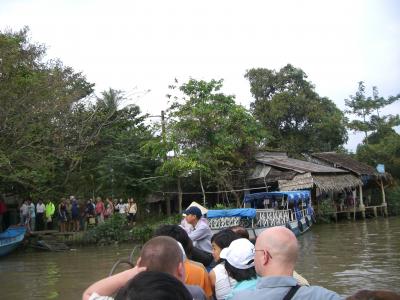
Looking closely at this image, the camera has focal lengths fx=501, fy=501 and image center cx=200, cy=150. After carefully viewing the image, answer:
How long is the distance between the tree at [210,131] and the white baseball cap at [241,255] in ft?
62.5

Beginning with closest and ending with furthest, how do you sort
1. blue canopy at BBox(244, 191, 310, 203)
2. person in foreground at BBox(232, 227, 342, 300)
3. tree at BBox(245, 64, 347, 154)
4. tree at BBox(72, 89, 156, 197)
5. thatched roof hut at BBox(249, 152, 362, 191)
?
person in foreground at BBox(232, 227, 342, 300) < blue canopy at BBox(244, 191, 310, 203) < tree at BBox(72, 89, 156, 197) < thatched roof hut at BBox(249, 152, 362, 191) < tree at BBox(245, 64, 347, 154)

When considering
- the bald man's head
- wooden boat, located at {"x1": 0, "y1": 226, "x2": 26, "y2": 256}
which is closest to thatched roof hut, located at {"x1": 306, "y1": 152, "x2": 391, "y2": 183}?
wooden boat, located at {"x1": 0, "y1": 226, "x2": 26, "y2": 256}

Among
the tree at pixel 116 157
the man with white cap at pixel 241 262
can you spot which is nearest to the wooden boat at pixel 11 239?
the tree at pixel 116 157

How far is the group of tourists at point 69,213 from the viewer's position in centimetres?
2167

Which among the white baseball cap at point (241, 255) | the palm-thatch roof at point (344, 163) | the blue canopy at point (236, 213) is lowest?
the white baseball cap at point (241, 255)

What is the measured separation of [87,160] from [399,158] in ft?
69.6

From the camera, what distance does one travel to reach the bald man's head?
8.28 feet

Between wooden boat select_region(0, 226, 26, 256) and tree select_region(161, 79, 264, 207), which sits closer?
wooden boat select_region(0, 226, 26, 256)

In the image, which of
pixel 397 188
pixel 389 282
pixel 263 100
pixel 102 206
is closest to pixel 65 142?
pixel 102 206

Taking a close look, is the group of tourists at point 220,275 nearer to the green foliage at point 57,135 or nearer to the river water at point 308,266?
the river water at point 308,266

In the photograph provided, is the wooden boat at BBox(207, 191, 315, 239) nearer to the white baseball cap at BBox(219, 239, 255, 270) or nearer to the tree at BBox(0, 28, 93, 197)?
the tree at BBox(0, 28, 93, 197)

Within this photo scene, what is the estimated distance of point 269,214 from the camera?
64.9 feet

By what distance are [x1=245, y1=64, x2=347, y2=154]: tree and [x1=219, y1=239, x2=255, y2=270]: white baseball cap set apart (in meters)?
27.9

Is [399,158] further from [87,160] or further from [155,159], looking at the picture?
[87,160]
